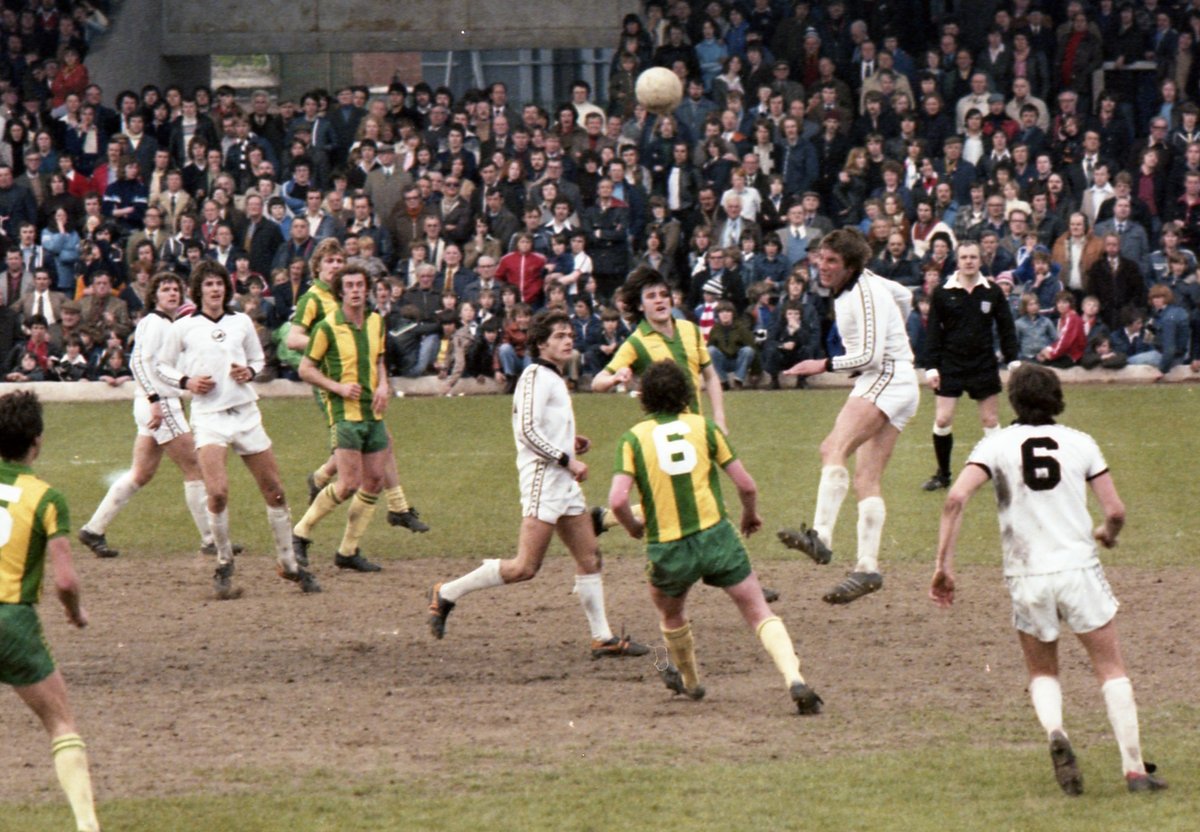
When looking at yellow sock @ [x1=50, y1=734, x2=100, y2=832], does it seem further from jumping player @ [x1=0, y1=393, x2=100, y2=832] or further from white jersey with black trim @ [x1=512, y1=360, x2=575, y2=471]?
white jersey with black trim @ [x1=512, y1=360, x2=575, y2=471]

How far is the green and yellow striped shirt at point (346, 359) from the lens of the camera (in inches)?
488

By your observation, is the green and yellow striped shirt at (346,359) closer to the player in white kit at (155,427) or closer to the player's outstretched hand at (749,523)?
the player in white kit at (155,427)

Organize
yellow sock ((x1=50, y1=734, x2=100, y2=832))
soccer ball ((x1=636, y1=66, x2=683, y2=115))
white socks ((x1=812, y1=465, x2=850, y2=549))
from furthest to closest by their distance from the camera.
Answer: soccer ball ((x1=636, y1=66, x2=683, y2=115)) < white socks ((x1=812, y1=465, x2=850, y2=549)) < yellow sock ((x1=50, y1=734, x2=100, y2=832))

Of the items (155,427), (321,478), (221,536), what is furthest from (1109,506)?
(321,478)

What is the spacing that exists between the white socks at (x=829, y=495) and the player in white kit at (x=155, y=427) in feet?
14.6

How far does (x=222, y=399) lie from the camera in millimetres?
11766

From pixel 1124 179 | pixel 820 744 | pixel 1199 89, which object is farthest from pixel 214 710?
pixel 1199 89

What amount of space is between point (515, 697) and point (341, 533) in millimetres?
5534

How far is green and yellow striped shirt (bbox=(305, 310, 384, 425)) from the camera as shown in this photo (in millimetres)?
12383

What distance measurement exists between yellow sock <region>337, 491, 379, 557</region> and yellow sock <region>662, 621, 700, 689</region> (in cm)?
415

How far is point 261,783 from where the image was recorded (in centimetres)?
774

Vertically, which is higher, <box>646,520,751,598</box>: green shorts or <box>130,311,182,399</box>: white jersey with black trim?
<box>130,311,182,399</box>: white jersey with black trim

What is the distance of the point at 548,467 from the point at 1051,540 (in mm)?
3218

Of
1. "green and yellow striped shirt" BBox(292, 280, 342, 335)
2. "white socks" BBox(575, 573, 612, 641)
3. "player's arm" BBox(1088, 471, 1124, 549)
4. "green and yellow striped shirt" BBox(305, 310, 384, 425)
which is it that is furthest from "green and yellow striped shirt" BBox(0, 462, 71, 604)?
"green and yellow striped shirt" BBox(292, 280, 342, 335)
